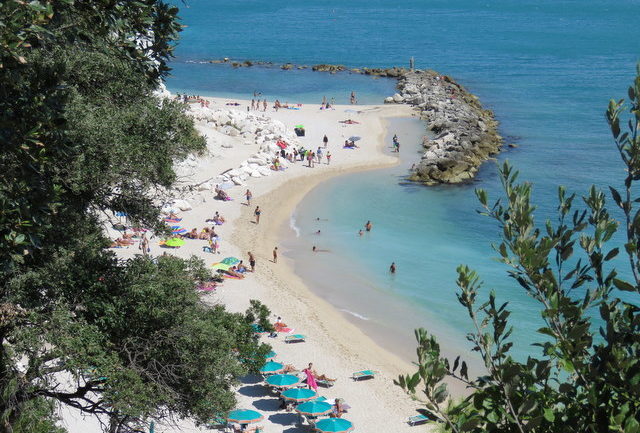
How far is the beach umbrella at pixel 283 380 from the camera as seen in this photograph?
20.7 metres

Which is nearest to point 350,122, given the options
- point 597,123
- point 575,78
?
point 597,123

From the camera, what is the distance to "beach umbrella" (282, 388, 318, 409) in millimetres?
20062

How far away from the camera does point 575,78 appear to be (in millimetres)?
85750

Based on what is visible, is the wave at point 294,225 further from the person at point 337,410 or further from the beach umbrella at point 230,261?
the person at point 337,410

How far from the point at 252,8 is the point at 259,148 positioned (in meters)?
147

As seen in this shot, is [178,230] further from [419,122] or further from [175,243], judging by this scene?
Result: [419,122]

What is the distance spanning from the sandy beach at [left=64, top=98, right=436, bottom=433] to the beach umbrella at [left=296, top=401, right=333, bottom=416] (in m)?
0.55

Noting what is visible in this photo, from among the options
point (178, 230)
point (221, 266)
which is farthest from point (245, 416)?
point (178, 230)

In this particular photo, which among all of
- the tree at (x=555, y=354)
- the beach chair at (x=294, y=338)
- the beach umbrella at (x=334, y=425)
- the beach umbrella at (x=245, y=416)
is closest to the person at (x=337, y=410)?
the beach umbrella at (x=334, y=425)

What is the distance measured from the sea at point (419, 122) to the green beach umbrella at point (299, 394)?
5573 millimetres

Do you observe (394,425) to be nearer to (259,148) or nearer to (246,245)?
(246,245)

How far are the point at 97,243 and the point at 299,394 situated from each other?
388 inches

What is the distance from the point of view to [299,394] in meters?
20.1

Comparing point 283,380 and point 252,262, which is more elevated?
point 252,262
